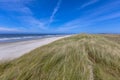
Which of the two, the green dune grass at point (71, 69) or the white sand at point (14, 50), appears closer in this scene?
the green dune grass at point (71, 69)

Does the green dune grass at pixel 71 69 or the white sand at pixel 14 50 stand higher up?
the green dune grass at pixel 71 69

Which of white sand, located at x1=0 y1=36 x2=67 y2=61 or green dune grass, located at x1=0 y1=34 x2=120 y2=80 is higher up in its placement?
green dune grass, located at x1=0 y1=34 x2=120 y2=80

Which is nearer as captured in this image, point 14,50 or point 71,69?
point 71,69

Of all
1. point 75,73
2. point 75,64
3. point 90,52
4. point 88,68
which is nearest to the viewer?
point 75,73

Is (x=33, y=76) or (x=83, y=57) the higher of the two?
(x=83, y=57)

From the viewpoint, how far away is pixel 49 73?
Answer: 1993 millimetres

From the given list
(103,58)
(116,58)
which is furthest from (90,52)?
(116,58)

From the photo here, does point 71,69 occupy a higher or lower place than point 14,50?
higher

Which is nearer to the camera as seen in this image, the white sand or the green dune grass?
the green dune grass

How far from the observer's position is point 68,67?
6.89 ft

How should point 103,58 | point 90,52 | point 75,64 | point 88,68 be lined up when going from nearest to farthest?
point 88,68 < point 75,64 < point 103,58 < point 90,52

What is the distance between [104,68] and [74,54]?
0.77 m

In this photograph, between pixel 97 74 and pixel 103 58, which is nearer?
pixel 97 74

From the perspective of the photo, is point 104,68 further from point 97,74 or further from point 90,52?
point 90,52
